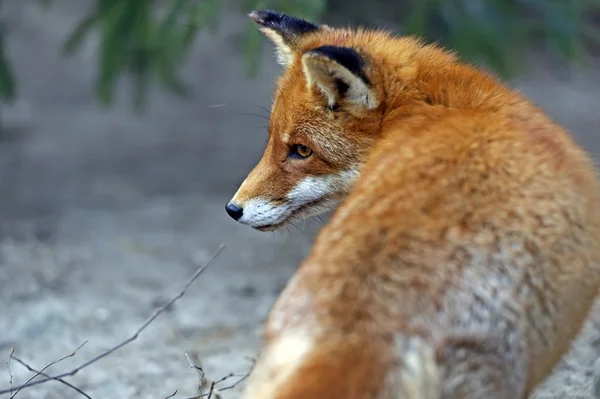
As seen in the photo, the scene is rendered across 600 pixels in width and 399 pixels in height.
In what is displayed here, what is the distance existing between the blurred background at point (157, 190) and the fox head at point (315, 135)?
60cm

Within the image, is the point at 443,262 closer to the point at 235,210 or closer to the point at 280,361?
the point at 280,361

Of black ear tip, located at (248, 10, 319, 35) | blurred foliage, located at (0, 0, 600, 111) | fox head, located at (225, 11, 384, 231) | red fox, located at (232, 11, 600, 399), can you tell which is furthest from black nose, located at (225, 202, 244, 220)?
blurred foliage, located at (0, 0, 600, 111)

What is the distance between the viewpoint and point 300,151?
3.52m

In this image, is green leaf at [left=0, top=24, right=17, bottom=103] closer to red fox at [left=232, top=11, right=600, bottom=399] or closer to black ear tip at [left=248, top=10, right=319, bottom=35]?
black ear tip at [left=248, top=10, right=319, bottom=35]

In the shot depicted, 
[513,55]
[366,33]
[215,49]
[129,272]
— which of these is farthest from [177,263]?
[215,49]

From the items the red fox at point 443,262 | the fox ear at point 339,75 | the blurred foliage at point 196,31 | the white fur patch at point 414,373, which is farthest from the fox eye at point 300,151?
the blurred foliage at point 196,31

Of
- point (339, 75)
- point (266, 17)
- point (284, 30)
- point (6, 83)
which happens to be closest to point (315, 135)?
point (339, 75)

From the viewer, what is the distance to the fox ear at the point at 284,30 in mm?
3941

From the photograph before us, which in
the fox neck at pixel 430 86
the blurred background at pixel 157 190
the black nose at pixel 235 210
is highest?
the fox neck at pixel 430 86

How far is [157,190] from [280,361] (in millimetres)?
6634

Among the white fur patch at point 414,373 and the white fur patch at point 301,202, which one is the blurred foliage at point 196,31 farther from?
the white fur patch at point 414,373

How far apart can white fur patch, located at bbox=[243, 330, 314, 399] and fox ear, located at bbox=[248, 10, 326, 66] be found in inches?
76.3

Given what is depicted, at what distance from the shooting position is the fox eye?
3.49 meters

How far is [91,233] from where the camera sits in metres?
7.50
